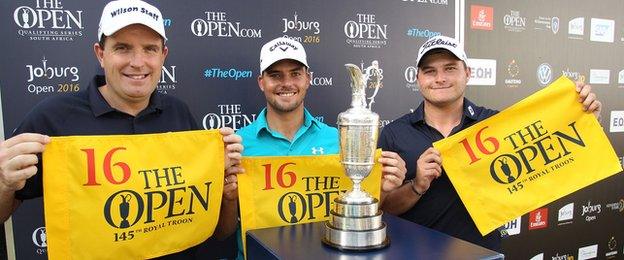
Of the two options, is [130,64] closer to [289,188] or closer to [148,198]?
[148,198]

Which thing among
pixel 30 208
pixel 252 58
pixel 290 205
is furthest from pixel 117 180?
pixel 252 58

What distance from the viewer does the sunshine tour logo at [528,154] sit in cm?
160

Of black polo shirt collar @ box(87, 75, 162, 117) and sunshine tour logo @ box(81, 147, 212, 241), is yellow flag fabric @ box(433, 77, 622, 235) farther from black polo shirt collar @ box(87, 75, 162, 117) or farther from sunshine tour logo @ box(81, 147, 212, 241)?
black polo shirt collar @ box(87, 75, 162, 117)

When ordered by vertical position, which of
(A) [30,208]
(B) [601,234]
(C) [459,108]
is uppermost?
(C) [459,108]

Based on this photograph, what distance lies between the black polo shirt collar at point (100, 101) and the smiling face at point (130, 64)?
3 cm

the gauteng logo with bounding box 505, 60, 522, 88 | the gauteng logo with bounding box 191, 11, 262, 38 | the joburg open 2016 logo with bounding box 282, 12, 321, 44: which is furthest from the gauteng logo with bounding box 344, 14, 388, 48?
the gauteng logo with bounding box 505, 60, 522, 88

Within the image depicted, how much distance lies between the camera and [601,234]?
3.64 meters

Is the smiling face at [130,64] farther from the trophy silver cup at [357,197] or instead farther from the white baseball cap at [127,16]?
the trophy silver cup at [357,197]

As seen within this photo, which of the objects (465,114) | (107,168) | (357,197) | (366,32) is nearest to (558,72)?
(366,32)

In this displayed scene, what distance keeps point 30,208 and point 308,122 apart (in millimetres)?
1267

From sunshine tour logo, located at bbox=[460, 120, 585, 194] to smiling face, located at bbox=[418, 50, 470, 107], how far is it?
225 mm

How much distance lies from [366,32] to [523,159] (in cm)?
124

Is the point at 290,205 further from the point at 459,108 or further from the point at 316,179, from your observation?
the point at 459,108

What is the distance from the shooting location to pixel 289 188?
4.56 ft
